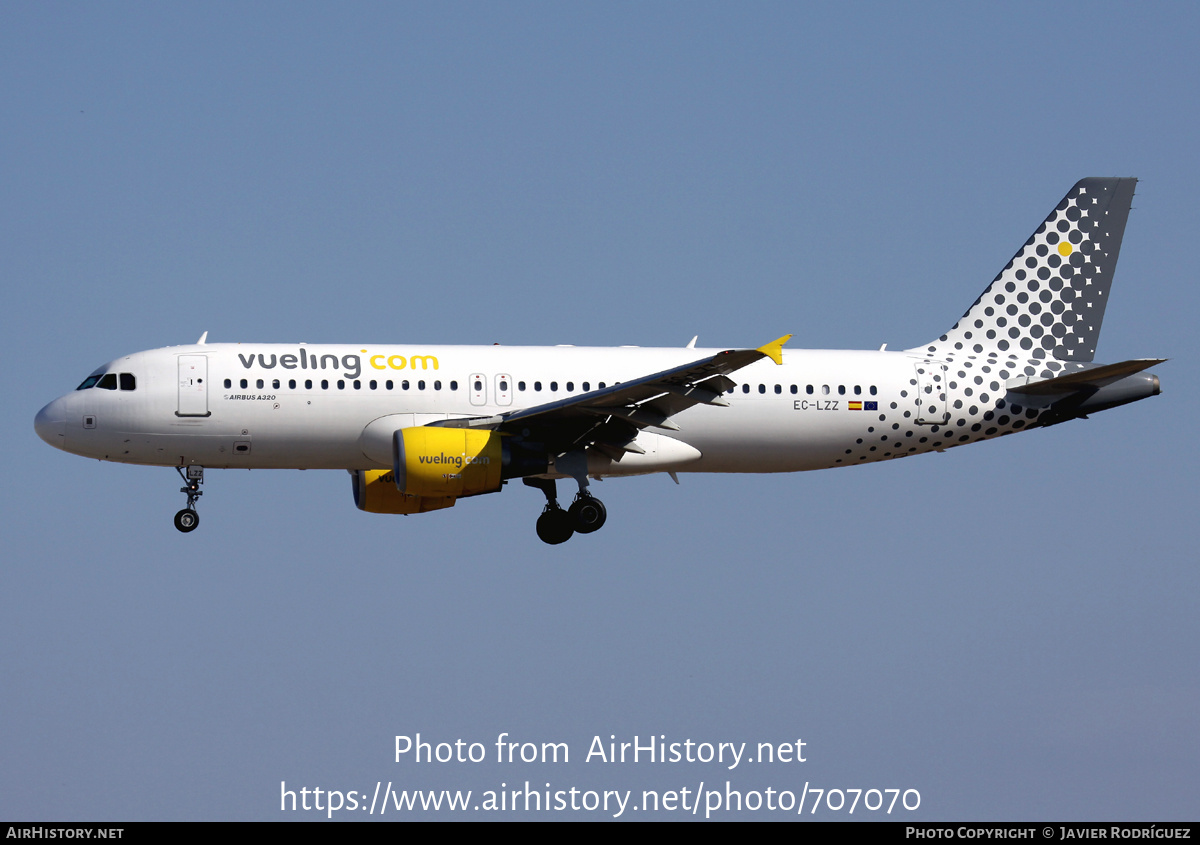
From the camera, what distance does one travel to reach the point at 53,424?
35.2 meters

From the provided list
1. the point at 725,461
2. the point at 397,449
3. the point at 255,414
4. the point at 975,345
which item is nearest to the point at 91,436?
the point at 255,414

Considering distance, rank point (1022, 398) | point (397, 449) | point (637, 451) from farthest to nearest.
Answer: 1. point (1022, 398)
2. point (637, 451)
3. point (397, 449)

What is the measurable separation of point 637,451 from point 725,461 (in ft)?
7.86

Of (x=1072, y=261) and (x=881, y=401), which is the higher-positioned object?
(x=1072, y=261)

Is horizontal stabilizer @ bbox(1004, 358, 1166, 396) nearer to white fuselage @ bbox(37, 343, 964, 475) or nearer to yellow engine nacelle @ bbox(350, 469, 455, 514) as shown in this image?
white fuselage @ bbox(37, 343, 964, 475)

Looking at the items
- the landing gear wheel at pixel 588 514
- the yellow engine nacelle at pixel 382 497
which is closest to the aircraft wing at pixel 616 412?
the landing gear wheel at pixel 588 514

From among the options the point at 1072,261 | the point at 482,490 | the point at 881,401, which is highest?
the point at 1072,261

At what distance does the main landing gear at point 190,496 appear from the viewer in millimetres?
35562

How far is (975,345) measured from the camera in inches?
1556

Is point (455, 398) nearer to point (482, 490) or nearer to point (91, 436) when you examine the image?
point (482, 490)

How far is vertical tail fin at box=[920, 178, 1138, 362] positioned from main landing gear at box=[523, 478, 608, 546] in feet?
30.6

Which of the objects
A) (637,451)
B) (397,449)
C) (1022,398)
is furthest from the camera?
(1022,398)

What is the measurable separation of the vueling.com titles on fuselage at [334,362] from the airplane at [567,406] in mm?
42

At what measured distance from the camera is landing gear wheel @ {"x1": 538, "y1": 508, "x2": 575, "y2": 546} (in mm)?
36938
